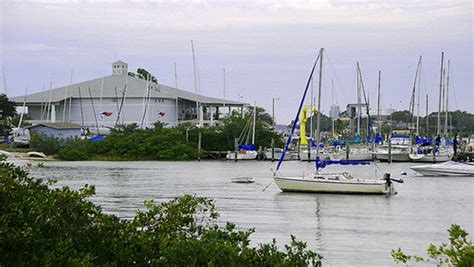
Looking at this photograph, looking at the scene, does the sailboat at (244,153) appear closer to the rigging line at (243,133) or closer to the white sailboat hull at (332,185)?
the rigging line at (243,133)

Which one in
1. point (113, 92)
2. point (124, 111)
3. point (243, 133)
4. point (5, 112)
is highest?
point (113, 92)

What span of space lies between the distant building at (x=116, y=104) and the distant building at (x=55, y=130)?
Result: 11.5m

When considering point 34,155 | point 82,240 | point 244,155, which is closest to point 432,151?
point 244,155

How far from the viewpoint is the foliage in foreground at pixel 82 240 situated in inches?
424

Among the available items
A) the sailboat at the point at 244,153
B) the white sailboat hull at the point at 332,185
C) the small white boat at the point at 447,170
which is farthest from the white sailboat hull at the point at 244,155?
the white sailboat hull at the point at 332,185

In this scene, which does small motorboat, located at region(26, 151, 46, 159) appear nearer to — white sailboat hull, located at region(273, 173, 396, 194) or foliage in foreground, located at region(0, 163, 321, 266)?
white sailboat hull, located at region(273, 173, 396, 194)

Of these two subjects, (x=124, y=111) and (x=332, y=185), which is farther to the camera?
(x=124, y=111)

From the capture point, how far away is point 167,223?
14.4 m

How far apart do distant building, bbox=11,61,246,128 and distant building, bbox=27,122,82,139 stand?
1148cm

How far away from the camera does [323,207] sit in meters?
38.4

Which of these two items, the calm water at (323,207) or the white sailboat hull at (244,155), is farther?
the white sailboat hull at (244,155)

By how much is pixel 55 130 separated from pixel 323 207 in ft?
195

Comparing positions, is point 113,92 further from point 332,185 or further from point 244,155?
point 332,185

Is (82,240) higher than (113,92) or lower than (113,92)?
lower
